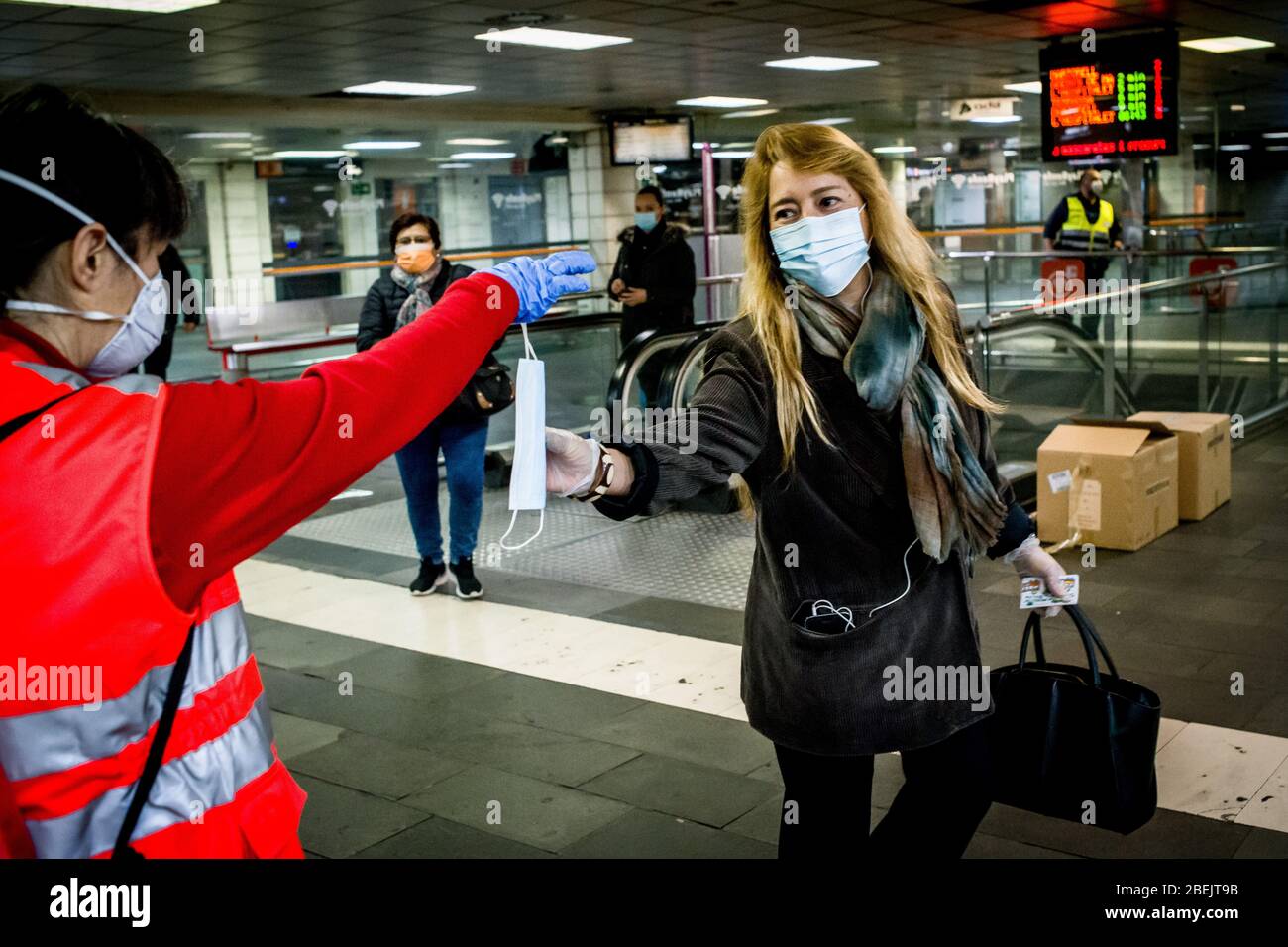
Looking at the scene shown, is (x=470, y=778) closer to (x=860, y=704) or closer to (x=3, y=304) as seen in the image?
(x=860, y=704)

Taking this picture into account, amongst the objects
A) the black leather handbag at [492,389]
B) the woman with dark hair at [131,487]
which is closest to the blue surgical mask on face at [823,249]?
the black leather handbag at [492,389]

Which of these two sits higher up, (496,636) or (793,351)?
(793,351)

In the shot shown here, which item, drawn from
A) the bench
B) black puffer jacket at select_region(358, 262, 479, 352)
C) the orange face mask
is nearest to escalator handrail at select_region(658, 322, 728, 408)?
black puffer jacket at select_region(358, 262, 479, 352)

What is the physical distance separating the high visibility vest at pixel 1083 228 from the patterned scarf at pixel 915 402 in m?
12.6

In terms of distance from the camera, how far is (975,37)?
1260cm

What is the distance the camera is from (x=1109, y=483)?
6.30m

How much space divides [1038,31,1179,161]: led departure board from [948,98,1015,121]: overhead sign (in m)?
7.19

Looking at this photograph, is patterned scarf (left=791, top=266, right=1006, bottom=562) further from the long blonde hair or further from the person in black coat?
the person in black coat

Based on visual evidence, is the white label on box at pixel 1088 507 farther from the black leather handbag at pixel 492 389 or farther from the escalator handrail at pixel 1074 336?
the black leather handbag at pixel 492 389

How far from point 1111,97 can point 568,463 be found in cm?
1057

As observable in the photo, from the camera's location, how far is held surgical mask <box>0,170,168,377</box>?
1344 mm
